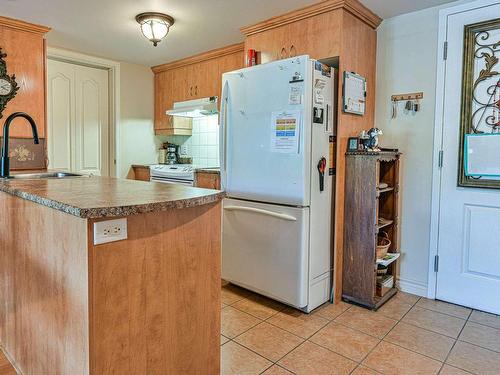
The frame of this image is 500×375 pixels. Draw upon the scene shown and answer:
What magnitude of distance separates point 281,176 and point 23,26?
266 centimetres

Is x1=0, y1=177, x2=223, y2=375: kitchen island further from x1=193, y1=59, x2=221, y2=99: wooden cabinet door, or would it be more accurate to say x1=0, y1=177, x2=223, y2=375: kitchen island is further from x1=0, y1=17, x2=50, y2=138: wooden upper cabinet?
x1=193, y1=59, x2=221, y2=99: wooden cabinet door

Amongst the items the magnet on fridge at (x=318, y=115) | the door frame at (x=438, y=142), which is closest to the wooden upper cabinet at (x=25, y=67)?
the magnet on fridge at (x=318, y=115)

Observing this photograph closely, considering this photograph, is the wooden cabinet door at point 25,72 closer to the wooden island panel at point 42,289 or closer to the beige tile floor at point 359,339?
the wooden island panel at point 42,289

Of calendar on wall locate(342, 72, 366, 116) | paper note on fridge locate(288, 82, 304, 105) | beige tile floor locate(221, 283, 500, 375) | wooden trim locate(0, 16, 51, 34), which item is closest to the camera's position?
beige tile floor locate(221, 283, 500, 375)

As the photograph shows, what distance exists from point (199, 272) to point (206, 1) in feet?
6.79

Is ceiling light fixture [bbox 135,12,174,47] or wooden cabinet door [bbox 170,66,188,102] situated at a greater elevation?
ceiling light fixture [bbox 135,12,174,47]

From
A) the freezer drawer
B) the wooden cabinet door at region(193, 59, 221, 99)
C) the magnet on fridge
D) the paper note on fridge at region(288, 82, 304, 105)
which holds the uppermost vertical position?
the wooden cabinet door at region(193, 59, 221, 99)

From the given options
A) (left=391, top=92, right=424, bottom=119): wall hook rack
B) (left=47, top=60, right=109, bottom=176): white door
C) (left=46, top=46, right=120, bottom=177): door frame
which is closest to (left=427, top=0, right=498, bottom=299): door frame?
(left=391, top=92, right=424, bottom=119): wall hook rack

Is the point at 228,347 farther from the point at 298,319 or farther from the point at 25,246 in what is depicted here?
the point at 25,246

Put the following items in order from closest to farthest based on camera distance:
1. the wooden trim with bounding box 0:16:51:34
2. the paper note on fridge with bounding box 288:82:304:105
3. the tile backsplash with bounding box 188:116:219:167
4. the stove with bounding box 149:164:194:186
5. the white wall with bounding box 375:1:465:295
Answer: the paper note on fridge with bounding box 288:82:304:105, the white wall with bounding box 375:1:465:295, the wooden trim with bounding box 0:16:51:34, the stove with bounding box 149:164:194:186, the tile backsplash with bounding box 188:116:219:167

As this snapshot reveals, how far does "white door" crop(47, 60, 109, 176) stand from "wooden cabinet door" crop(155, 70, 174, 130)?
0.63 metres

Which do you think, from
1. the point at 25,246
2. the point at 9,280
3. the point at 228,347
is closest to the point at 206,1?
the point at 25,246

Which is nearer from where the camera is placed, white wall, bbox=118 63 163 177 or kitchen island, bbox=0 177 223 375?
kitchen island, bbox=0 177 223 375

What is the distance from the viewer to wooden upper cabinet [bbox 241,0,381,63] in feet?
8.16
